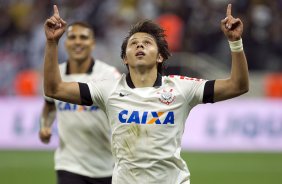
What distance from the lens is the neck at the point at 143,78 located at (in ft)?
19.3

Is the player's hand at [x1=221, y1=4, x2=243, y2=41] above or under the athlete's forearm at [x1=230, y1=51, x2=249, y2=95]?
above

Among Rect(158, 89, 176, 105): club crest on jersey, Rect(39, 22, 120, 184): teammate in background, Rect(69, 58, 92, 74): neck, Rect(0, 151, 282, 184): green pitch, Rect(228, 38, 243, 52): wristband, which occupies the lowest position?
Rect(0, 151, 282, 184): green pitch

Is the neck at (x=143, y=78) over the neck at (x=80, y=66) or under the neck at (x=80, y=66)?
over

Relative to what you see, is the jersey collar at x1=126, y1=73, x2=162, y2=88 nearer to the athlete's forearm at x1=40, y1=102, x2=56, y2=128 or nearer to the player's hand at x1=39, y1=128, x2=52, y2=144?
the player's hand at x1=39, y1=128, x2=52, y2=144

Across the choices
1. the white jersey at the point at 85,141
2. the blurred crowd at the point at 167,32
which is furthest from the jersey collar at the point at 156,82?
the blurred crowd at the point at 167,32

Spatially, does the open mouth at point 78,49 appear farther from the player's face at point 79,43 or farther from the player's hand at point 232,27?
the player's hand at point 232,27

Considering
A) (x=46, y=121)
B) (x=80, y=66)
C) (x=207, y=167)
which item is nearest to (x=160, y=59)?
(x=80, y=66)

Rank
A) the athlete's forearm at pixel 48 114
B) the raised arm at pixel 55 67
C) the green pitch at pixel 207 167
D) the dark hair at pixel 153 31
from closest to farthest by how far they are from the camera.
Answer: the raised arm at pixel 55 67, the dark hair at pixel 153 31, the athlete's forearm at pixel 48 114, the green pitch at pixel 207 167

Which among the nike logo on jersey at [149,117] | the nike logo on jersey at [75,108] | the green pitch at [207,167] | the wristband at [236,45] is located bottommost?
the green pitch at [207,167]

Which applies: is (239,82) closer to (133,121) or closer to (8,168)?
(133,121)

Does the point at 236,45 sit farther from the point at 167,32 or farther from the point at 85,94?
the point at 167,32

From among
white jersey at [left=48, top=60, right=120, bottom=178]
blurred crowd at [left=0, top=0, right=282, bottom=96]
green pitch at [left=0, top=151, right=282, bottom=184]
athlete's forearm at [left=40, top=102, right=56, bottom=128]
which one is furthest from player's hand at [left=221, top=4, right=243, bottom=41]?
blurred crowd at [left=0, top=0, right=282, bottom=96]

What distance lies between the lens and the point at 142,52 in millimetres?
5809

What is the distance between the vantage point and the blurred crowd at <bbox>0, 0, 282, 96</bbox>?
56.6ft
